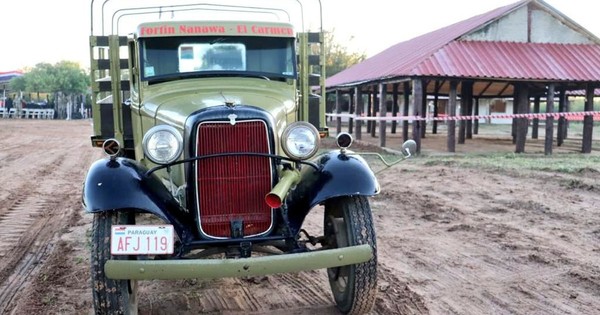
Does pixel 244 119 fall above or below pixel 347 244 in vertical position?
above

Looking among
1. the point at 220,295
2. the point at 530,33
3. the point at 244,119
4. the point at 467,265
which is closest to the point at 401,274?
the point at 467,265

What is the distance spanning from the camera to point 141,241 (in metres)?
3.68

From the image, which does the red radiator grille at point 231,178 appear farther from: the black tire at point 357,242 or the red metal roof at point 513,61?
the red metal roof at point 513,61

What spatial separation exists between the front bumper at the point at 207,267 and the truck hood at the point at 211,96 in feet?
3.53

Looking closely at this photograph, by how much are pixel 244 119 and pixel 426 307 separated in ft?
6.48

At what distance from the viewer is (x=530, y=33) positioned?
18.0 metres

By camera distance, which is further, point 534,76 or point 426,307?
point 534,76

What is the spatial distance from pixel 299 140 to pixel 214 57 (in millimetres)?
1710

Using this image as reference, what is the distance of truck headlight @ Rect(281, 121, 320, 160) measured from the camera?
13.4 ft

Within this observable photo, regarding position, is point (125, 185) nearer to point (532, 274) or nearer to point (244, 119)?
A: point (244, 119)

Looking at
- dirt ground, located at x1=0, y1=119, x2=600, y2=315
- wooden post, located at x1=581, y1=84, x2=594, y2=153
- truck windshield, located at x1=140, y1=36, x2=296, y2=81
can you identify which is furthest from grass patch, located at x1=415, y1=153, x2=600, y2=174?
truck windshield, located at x1=140, y1=36, x2=296, y2=81

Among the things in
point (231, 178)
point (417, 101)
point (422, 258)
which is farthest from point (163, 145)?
point (417, 101)

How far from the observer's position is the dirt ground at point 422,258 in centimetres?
459

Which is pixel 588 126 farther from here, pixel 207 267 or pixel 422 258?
pixel 207 267
